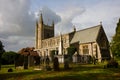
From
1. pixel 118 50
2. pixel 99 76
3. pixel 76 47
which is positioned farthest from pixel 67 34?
pixel 99 76

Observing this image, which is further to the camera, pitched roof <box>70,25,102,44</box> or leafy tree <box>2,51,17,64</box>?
leafy tree <box>2,51,17,64</box>

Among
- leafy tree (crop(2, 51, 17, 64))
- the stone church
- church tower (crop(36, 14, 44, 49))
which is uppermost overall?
church tower (crop(36, 14, 44, 49))

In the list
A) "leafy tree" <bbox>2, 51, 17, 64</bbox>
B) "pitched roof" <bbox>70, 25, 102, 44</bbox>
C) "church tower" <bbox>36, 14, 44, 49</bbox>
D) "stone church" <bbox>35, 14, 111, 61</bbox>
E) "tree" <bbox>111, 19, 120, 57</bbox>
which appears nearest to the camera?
"tree" <bbox>111, 19, 120, 57</bbox>

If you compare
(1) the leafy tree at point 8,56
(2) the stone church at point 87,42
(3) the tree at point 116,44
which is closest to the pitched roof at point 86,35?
(2) the stone church at point 87,42

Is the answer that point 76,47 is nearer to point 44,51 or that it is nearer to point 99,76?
point 44,51

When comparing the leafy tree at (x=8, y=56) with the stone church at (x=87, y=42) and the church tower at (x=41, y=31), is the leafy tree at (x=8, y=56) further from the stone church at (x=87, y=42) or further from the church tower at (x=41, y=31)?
the church tower at (x=41, y=31)

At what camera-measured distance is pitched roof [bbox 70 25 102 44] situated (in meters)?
66.8

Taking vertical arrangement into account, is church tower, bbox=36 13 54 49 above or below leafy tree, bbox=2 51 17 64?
above

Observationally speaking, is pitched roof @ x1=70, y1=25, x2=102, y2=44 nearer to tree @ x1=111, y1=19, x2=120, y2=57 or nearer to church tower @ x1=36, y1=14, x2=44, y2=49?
tree @ x1=111, y1=19, x2=120, y2=57

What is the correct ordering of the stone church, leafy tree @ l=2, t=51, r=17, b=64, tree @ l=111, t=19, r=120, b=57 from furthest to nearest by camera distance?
leafy tree @ l=2, t=51, r=17, b=64 < the stone church < tree @ l=111, t=19, r=120, b=57

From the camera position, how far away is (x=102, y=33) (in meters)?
66.8

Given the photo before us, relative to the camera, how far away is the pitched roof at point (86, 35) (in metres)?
66.8

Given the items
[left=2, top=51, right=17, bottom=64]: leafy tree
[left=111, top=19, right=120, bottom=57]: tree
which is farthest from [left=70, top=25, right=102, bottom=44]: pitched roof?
[left=2, top=51, right=17, bottom=64]: leafy tree

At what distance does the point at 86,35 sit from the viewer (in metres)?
71.1
